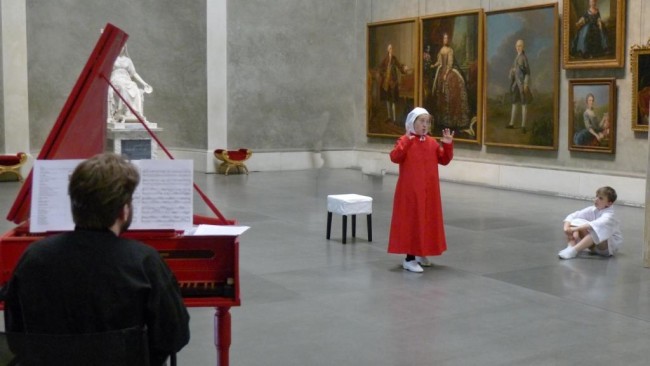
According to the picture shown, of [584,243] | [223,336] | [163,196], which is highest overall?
[163,196]

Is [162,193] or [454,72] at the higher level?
[454,72]

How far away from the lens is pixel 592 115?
→ 15.5 meters

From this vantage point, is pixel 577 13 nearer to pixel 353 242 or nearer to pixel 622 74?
pixel 622 74

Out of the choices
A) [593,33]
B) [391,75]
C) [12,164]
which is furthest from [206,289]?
[391,75]

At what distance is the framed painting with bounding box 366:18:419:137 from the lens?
20.0 metres

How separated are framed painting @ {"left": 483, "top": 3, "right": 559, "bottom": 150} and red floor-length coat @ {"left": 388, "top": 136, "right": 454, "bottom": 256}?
8.43 meters

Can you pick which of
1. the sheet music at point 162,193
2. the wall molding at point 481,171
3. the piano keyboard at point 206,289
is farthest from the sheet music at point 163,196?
the wall molding at point 481,171

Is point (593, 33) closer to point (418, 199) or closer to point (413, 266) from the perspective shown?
point (418, 199)

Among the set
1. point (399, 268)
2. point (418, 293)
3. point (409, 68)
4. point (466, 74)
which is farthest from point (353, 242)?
point (409, 68)

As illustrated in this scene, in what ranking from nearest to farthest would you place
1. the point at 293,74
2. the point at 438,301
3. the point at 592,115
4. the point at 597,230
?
the point at 438,301
the point at 597,230
the point at 592,115
the point at 293,74

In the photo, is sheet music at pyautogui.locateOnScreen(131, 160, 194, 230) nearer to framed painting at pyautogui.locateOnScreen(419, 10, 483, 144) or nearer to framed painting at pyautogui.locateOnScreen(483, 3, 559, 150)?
framed painting at pyautogui.locateOnScreen(483, 3, 559, 150)

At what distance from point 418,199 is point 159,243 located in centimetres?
453

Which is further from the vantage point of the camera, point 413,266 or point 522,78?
point 522,78

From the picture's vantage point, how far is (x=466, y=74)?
18312 mm
